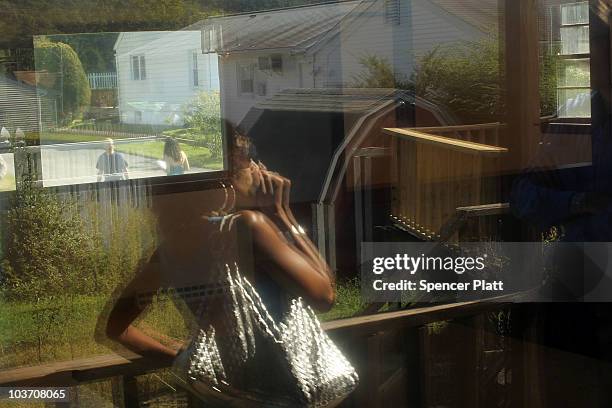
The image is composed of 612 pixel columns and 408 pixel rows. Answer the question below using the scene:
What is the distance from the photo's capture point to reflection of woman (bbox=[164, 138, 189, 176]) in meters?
2.06

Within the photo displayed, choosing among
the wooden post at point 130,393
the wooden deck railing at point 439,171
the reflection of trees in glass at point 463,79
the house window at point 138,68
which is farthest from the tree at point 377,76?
the wooden post at point 130,393

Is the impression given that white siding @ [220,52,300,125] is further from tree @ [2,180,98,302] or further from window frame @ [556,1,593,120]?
window frame @ [556,1,593,120]

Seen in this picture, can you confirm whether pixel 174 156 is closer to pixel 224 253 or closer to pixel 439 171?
pixel 224 253

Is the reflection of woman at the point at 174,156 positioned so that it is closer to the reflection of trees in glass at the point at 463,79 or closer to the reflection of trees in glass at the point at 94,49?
the reflection of trees in glass at the point at 94,49

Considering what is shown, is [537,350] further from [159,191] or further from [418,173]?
[159,191]

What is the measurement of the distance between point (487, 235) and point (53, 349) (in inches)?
38.9

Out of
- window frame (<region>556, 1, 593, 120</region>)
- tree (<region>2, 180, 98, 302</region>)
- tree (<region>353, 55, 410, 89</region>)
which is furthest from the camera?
window frame (<region>556, 1, 593, 120</region>)

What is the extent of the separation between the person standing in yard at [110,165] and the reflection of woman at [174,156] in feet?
0.30

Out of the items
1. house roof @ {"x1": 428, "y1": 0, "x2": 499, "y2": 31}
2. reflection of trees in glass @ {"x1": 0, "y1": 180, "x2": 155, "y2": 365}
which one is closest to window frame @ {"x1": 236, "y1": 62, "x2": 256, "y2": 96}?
reflection of trees in glass @ {"x1": 0, "y1": 180, "x2": 155, "y2": 365}

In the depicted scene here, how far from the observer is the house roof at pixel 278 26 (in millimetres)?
2049

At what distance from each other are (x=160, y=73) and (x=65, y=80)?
195mm

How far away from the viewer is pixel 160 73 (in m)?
2.02

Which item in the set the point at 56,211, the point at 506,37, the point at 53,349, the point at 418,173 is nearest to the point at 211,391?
the point at 53,349

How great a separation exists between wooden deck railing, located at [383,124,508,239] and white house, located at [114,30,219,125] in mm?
432
